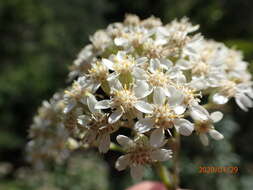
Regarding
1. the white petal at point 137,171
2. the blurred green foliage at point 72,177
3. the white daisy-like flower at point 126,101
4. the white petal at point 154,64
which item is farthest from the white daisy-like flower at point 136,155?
the blurred green foliage at point 72,177

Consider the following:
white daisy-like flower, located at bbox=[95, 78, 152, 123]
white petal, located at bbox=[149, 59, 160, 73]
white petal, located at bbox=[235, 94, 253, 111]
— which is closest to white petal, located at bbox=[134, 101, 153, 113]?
white daisy-like flower, located at bbox=[95, 78, 152, 123]

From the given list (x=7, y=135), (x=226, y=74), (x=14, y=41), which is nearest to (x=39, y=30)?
(x=14, y=41)

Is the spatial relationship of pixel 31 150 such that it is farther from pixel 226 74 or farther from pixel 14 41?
pixel 14 41

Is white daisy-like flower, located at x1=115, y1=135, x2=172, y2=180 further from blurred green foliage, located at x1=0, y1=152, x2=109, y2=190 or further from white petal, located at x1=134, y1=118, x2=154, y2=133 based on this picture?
blurred green foliage, located at x1=0, y1=152, x2=109, y2=190

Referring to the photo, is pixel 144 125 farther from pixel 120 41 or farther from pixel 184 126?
pixel 120 41

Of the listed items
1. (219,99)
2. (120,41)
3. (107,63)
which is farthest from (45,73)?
(219,99)

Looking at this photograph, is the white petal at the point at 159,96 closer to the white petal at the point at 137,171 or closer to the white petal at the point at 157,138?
the white petal at the point at 157,138
